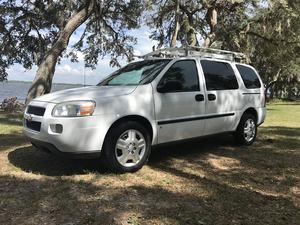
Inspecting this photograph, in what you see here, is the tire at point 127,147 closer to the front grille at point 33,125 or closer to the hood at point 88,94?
the hood at point 88,94

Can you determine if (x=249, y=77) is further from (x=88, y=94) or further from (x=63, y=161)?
(x=63, y=161)

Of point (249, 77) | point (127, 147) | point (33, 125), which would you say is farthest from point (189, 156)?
point (33, 125)

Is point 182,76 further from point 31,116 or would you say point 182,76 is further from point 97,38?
point 97,38

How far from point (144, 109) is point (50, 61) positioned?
9.95 meters

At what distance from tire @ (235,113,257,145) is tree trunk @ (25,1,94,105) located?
8.93 m

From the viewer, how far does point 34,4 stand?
60.3 ft

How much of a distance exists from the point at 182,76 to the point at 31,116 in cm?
260

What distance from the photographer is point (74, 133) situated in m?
5.68

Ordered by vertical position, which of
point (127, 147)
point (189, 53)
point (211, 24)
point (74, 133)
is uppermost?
point (211, 24)

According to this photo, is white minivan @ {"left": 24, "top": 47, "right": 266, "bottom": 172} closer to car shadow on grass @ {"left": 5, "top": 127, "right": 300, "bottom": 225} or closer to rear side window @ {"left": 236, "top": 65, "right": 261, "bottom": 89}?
rear side window @ {"left": 236, "top": 65, "right": 261, "bottom": 89}

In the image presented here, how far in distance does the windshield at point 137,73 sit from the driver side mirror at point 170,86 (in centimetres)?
21

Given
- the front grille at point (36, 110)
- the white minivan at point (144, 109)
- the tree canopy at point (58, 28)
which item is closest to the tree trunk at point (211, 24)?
the tree canopy at point (58, 28)

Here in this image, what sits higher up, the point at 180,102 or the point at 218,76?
the point at 218,76

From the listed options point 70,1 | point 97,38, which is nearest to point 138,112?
point 70,1
